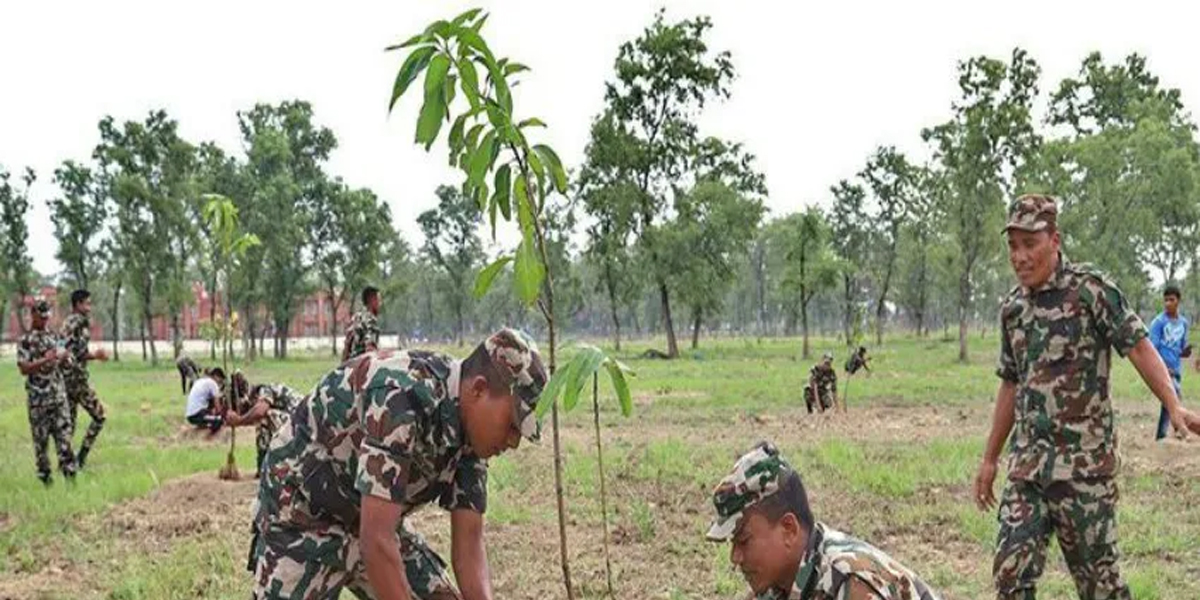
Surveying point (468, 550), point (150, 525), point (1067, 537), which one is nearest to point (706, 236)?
point (150, 525)

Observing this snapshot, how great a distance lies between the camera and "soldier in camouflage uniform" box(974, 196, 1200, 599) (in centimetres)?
347

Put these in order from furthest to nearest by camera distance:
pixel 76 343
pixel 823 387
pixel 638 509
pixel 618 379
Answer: pixel 823 387
pixel 76 343
pixel 638 509
pixel 618 379

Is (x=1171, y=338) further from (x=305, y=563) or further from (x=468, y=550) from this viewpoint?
(x=305, y=563)

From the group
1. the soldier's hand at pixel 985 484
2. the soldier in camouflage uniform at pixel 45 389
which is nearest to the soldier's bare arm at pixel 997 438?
the soldier's hand at pixel 985 484

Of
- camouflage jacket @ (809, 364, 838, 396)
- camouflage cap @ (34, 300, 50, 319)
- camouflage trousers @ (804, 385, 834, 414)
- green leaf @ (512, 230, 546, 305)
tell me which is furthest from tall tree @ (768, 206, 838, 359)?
green leaf @ (512, 230, 546, 305)

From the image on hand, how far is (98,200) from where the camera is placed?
36781 millimetres

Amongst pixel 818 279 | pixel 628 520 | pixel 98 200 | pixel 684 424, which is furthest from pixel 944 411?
pixel 98 200

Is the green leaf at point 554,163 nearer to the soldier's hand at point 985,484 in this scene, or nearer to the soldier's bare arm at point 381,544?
the soldier's bare arm at point 381,544

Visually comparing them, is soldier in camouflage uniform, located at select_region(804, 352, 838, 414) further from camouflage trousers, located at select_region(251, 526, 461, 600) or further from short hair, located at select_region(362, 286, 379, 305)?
camouflage trousers, located at select_region(251, 526, 461, 600)

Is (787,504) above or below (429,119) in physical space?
below

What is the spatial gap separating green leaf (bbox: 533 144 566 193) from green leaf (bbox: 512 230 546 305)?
142mm

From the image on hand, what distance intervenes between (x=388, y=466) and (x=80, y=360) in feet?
26.5

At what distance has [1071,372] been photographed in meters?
3.60

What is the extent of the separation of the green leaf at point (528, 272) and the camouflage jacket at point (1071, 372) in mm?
2115
